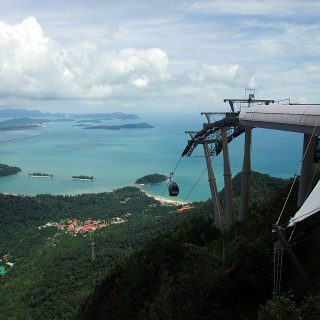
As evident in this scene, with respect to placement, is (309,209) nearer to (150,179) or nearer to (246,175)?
(246,175)

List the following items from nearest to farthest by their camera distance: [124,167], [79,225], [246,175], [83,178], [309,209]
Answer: [309,209] < [246,175] < [79,225] < [83,178] < [124,167]

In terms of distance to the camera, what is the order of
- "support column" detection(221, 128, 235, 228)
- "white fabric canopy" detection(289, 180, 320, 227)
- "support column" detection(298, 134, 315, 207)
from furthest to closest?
"support column" detection(221, 128, 235, 228), "support column" detection(298, 134, 315, 207), "white fabric canopy" detection(289, 180, 320, 227)

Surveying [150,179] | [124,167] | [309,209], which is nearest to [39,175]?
[124,167]

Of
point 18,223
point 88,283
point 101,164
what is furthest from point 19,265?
point 101,164

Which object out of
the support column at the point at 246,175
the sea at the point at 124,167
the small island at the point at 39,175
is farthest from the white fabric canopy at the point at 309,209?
the small island at the point at 39,175

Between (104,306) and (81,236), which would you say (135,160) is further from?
(104,306)

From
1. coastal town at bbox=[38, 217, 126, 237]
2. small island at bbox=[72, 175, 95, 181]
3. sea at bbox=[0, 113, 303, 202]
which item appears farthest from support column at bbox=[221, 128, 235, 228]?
small island at bbox=[72, 175, 95, 181]

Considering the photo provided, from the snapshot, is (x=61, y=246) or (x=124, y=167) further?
(x=124, y=167)

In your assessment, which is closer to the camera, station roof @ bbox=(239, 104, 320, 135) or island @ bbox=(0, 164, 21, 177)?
station roof @ bbox=(239, 104, 320, 135)

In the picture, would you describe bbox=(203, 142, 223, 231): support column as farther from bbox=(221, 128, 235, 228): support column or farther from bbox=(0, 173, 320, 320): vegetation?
bbox=(0, 173, 320, 320): vegetation
